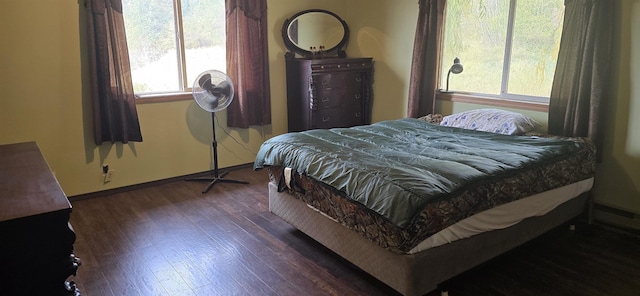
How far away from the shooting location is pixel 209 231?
3234 mm

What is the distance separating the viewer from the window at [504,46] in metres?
3.54

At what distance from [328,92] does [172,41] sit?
1.66m

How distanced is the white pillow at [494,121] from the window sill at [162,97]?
2529 mm

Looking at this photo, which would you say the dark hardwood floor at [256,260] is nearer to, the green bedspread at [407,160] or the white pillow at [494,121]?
the green bedspread at [407,160]

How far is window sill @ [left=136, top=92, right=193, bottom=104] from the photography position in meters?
4.06

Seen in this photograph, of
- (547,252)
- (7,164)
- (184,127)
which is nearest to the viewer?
(7,164)

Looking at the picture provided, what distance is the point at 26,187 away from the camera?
1.90m

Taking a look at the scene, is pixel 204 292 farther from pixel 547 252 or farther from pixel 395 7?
pixel 395 7

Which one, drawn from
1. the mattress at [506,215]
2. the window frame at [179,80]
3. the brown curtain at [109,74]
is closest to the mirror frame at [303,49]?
the window frame at [179,80]

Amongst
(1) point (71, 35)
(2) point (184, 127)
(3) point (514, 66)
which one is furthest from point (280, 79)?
(3) point (514, 66)

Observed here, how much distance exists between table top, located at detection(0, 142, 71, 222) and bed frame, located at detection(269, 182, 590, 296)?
1.47m

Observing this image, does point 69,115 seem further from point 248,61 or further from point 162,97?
point 248,61

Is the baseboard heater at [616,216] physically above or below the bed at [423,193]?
below

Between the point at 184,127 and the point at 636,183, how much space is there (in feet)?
12.8
